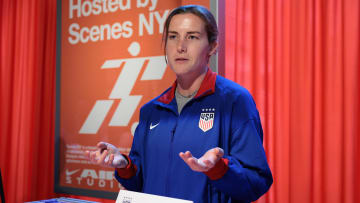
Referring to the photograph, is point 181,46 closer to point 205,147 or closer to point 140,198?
point 205,147

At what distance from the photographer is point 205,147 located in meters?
1.22

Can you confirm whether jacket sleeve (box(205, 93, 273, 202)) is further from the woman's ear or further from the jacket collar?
the woman's ear

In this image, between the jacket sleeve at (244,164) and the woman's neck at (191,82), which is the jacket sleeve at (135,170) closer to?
the woman's neck at (191,82)

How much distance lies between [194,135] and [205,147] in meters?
0.06

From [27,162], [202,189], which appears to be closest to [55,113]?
[27,162]

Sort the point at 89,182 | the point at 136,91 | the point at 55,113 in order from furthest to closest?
1. the point at 55,113
2. the point at 89,182
3. the point at 136,91

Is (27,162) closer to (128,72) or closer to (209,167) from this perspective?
(128,72)

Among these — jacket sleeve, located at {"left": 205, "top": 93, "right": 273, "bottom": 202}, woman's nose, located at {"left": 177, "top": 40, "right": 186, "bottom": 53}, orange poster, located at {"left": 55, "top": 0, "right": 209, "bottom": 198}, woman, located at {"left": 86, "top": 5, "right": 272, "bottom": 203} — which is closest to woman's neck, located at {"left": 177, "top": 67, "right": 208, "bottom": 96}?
woman, located at {"left": 86, "top": 5, "right": 272, "bottom": 203}

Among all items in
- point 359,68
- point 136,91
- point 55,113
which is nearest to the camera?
point 359,68

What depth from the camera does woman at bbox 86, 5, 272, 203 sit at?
3.71ft

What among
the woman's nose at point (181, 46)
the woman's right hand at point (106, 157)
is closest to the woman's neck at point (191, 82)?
the woman's nose at point (181, 46)

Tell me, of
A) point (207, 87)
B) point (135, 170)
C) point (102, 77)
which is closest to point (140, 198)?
point (135, 170)

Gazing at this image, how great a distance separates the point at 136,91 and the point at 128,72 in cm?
17

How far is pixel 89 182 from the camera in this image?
106 inches
